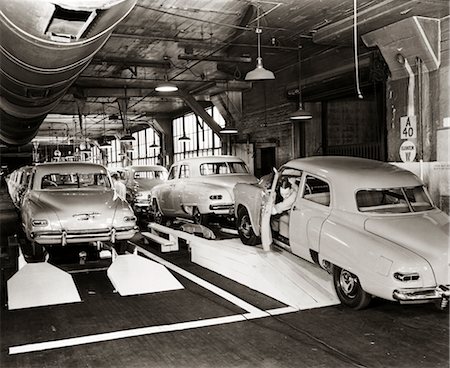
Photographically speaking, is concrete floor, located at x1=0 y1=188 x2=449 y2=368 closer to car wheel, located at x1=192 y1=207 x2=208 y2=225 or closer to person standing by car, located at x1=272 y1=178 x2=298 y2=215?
person standing by car, located at x1=272 y1=178 x2=298 y2=215

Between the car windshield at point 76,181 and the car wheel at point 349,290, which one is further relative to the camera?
the car windshield at point 76,181

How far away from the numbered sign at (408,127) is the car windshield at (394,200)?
331cm

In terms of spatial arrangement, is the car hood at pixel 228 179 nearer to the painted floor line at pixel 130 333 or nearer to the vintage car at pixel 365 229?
the vintage car at pixel 365 229

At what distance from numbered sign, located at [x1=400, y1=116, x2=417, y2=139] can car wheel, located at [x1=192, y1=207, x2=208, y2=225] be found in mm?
4758

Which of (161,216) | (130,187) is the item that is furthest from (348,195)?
(130,187)

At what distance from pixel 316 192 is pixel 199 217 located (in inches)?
186

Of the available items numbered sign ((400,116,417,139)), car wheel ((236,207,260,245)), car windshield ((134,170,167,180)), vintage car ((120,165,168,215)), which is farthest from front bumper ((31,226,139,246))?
car windshield ((134,170,167,180))

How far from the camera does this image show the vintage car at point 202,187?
1109 centimetres

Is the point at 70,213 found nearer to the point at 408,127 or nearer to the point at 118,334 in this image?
the point at 118,334

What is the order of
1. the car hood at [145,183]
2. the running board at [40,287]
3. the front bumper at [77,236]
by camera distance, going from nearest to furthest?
the running board at [40,287]
the front bumper at [77,236]
the car hood at [145,183]

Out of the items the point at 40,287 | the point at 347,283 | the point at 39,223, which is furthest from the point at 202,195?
the point at 347,283

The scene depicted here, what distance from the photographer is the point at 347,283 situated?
5980 millimetres

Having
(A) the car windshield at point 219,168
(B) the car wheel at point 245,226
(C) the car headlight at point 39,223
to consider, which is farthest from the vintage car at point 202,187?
(C) the car headlight at point 39,223

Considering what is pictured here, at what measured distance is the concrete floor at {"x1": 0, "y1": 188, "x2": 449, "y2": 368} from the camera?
14.9 ft
